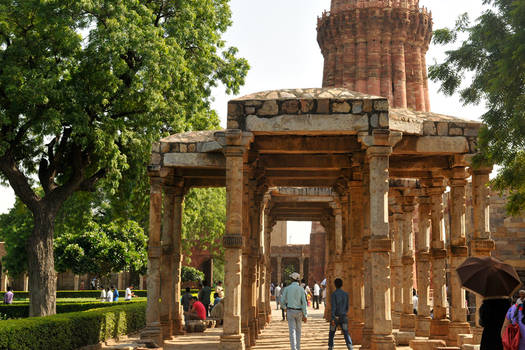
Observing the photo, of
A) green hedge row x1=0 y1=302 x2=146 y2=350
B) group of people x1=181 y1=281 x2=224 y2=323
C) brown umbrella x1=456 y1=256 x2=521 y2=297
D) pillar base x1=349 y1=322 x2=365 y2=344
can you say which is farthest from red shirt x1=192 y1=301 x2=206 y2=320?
brown umbrella x1=456 y1=256 x2=521 y2=297

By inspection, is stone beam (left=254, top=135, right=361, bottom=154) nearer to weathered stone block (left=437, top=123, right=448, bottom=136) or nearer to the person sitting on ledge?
weathered stone block (left=437, top=123, right=448, bottom=136)

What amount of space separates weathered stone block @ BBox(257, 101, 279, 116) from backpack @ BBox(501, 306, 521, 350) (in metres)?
5.79

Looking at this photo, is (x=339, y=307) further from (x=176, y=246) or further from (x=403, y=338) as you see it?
(x=176, y=246)

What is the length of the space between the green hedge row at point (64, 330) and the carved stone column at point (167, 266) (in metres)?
1.38

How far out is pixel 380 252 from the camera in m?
10.2

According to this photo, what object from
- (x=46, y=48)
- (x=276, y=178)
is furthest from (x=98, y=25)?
(x=276, y=178)

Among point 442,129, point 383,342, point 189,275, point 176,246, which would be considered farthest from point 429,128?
point 189,275

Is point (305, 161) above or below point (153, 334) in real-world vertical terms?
above

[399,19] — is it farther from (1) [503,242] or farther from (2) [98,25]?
(2) [98,25]

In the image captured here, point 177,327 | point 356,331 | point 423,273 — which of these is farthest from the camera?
point 423,273

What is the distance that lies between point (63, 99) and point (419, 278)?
10979mm

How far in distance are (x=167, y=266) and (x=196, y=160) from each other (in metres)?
3.52

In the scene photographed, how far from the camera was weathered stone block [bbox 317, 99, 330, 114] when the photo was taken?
1056 cm

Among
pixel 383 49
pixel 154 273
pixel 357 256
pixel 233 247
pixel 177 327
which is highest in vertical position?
pixel 383 49
